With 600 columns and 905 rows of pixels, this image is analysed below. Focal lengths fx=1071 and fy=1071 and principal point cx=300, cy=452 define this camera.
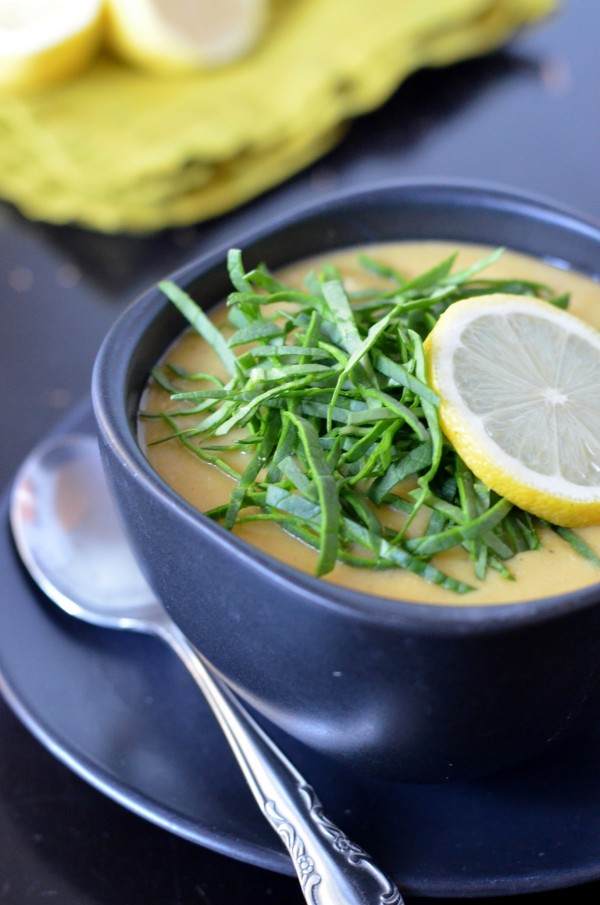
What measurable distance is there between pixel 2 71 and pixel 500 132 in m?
0.85

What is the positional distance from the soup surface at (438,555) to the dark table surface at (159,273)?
275 millimetres

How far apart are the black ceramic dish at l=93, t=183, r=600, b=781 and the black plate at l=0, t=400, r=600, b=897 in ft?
0.16

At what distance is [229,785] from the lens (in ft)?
3.03

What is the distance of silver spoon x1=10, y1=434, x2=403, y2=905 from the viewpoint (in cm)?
83

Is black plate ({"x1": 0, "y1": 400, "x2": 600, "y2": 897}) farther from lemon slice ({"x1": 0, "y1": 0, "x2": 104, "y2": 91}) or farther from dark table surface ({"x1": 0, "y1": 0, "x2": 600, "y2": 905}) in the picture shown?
lemon slice ({"x1": 0, "y1": 0, "x2": 104, "y2": 91})

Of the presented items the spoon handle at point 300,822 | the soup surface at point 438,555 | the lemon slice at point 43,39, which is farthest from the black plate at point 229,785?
the lemon slice at point 43,39

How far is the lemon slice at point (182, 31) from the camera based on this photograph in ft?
5.70

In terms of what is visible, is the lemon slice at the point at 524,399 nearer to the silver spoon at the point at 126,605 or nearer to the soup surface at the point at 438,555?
the soup surface at the point at 438,555

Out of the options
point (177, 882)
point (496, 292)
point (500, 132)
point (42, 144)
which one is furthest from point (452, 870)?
point (500, 132)

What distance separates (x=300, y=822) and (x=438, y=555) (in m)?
0.24

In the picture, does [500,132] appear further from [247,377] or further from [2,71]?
[247,377]

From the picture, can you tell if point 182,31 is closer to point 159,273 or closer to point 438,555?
point 159,273

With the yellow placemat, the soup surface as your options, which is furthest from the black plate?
the yellow placemat

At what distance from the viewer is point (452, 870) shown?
0.84 metres
